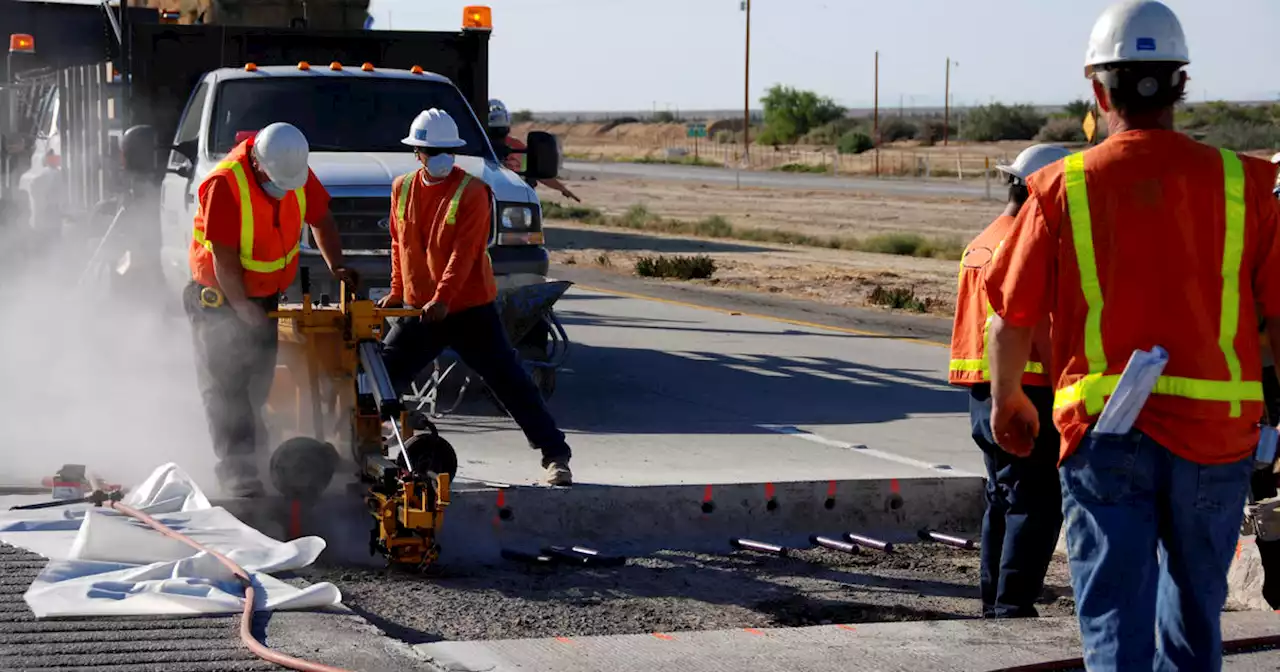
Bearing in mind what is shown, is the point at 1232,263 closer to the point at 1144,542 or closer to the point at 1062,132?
the point at 1144,542

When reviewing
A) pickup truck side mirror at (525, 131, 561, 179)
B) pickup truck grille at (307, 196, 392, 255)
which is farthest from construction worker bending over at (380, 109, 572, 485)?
pickup truck side mirror at (525, 131, 561, 179)

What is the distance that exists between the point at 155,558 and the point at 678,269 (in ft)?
58.9

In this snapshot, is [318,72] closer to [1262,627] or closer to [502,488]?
[502,488]

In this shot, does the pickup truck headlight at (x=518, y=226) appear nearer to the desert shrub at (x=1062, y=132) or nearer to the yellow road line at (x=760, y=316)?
the yellow road line at (x=760, y=316)

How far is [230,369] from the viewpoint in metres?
8.41

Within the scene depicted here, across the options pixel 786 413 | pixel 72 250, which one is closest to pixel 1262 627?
pixel 786 413

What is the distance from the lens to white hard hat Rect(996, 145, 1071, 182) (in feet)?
21.4

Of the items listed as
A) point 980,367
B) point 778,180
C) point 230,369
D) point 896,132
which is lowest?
point 778,180

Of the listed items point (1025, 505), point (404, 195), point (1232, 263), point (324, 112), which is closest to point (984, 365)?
point (1025, 505)

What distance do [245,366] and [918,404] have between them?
5452 mm

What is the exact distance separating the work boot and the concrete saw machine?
0.58 m

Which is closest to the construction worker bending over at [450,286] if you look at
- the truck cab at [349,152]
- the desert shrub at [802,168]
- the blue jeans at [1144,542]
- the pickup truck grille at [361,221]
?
the truck cab at [349,152]

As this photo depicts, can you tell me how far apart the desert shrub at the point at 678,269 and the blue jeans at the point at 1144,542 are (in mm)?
20198

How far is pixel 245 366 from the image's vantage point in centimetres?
841
